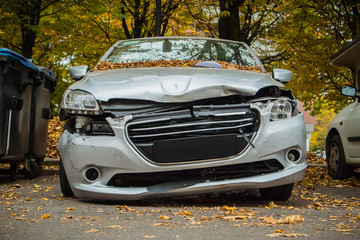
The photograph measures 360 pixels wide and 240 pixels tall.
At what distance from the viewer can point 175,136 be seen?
5215 millimetres

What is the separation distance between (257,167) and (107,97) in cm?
145

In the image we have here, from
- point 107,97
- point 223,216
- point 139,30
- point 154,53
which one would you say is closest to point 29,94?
point 154,53

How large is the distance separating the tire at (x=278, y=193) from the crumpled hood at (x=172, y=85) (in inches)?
39.3

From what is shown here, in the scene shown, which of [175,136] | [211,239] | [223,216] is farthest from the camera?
[175,136]

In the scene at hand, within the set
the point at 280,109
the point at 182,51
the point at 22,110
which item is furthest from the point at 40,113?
the point at 280,109

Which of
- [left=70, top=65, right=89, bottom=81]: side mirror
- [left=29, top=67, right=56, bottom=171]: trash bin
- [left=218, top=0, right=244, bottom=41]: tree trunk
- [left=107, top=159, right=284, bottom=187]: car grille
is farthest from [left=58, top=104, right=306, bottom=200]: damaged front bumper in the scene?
[left=218, top=0, right=244, bottom=41]: tree trunk

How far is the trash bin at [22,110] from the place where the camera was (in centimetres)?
775

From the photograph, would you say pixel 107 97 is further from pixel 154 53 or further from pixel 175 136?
pixel 154 53

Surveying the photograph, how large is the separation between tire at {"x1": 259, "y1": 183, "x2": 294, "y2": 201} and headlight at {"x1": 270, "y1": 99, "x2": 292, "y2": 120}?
70 cm

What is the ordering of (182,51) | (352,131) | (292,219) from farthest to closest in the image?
(352,131) → (182,51) → (292,219)

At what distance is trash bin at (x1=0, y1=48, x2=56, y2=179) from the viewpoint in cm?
775

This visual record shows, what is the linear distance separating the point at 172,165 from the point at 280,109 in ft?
3.70

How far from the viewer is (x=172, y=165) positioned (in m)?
5.18

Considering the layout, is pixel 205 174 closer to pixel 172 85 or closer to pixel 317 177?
pixel 172 85
